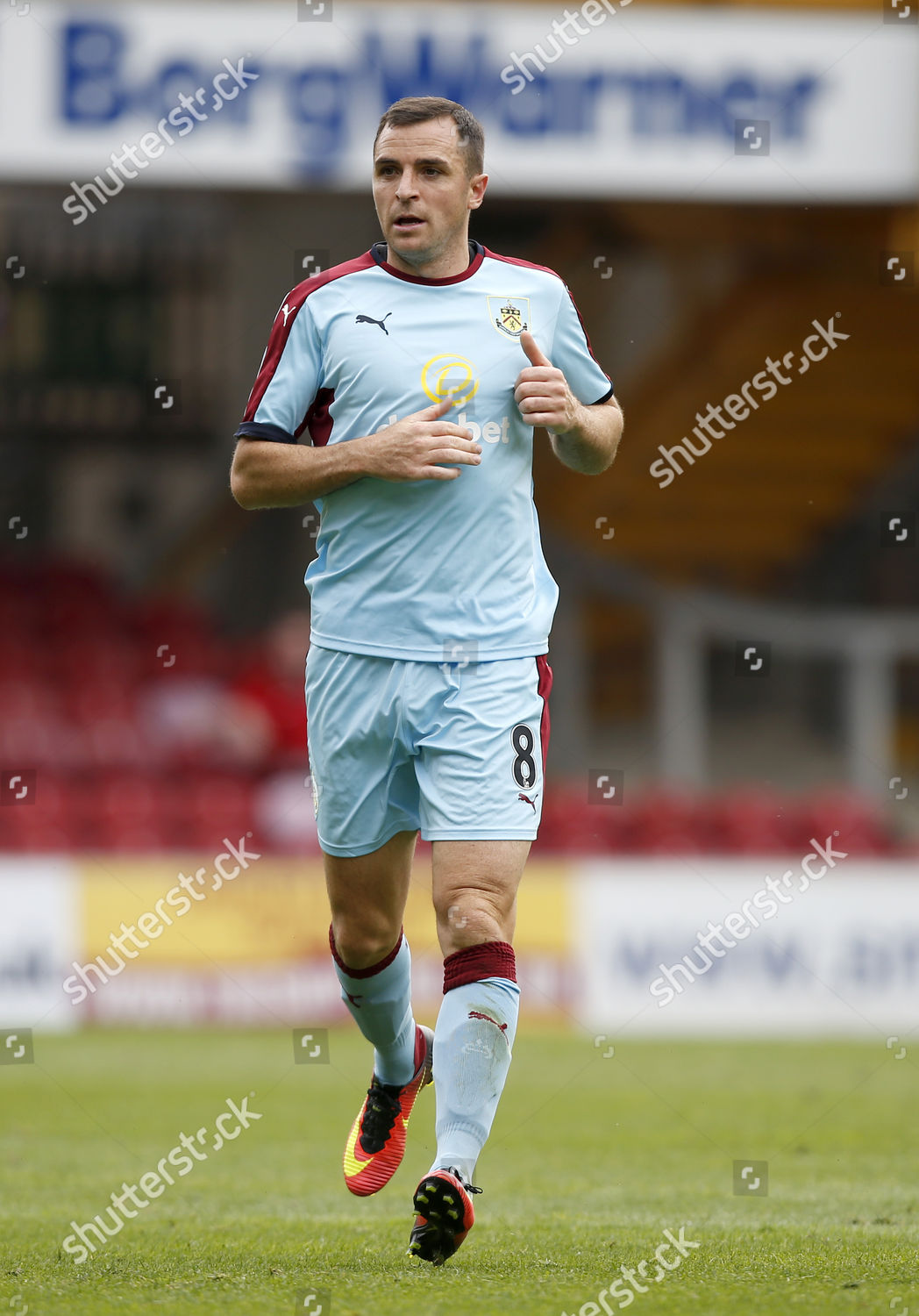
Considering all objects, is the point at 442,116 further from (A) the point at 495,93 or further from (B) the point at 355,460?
(A) the point at 495,93

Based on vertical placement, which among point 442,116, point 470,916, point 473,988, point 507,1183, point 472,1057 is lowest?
point 507,1183

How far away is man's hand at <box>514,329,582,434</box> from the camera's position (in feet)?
12.9

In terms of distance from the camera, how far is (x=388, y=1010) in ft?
14.8

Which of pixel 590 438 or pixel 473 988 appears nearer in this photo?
pixel 473 988

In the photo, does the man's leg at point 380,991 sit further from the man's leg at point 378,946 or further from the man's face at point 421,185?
the man's face at point 421,185

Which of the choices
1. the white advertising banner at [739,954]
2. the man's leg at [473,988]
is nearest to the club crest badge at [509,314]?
the man's leg at [473,988]

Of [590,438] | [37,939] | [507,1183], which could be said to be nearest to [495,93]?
[37,939]

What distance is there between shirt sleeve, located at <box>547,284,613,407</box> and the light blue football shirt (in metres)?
0.16

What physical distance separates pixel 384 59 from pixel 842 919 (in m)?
6.83

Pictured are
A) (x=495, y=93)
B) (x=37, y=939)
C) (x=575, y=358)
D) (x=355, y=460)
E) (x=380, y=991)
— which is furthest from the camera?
(x=495, y=93)

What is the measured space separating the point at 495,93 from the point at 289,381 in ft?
31.0

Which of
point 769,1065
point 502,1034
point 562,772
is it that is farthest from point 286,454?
point 562,772

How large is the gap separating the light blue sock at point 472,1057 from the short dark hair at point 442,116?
1856 millimetres

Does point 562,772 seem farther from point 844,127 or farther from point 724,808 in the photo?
point 844,127
